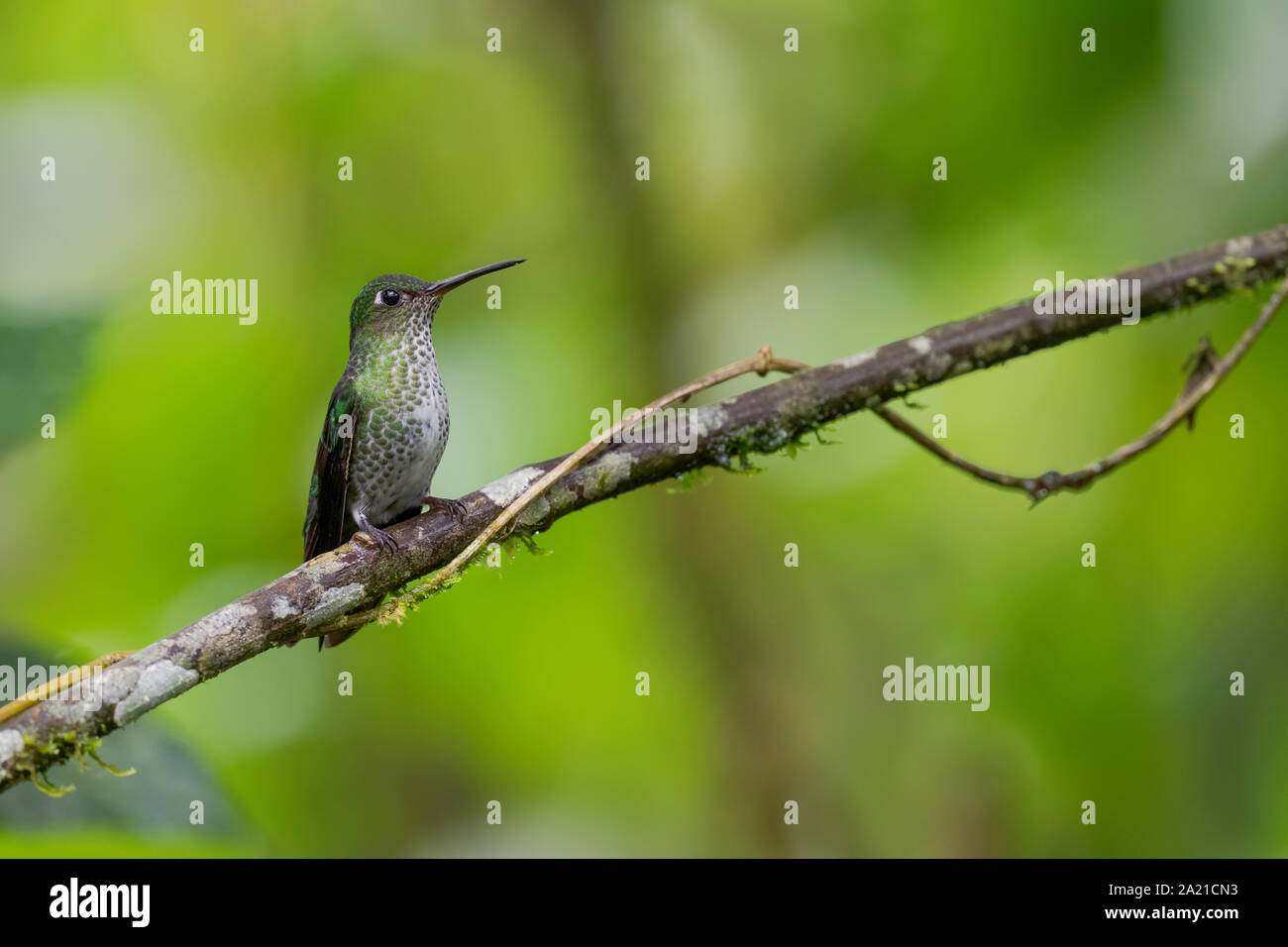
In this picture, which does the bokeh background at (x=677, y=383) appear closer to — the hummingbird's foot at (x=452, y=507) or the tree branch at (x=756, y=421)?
the hummingbird's foot at (x=452, y=507)

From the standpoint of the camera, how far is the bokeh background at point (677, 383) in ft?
15.0

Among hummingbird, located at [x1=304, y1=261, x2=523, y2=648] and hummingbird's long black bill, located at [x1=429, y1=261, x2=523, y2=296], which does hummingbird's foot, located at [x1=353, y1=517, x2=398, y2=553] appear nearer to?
hummingbird, located at [x1=304, y1=261, x2=523, y2=648]

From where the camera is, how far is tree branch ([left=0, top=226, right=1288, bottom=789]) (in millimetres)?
2031

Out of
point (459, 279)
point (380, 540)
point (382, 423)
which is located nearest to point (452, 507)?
point (380, 540)

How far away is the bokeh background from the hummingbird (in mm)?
1693

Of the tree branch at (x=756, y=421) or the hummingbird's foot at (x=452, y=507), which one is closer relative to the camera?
the tree branch at (x=756, y=421)

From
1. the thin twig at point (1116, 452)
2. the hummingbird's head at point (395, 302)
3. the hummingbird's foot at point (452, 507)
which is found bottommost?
the hummingbird's foot at point (452, 507)

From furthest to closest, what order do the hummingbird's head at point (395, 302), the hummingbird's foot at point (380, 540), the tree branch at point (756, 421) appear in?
the hummingbird's head at point (395, 302) → the hummingbird's foot at point (380, 540) → the tree branch at point (756, 421)

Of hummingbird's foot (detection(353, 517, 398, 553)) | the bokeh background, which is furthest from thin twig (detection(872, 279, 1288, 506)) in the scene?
the bokeh background

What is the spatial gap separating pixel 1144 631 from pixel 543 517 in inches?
139

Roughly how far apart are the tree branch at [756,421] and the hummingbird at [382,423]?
30 centimetres

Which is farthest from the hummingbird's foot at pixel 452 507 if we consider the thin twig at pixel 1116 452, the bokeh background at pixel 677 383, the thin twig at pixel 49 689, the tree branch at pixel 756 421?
the bokeh background at pixel 677 383

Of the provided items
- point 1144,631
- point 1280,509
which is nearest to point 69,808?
point 1144,631

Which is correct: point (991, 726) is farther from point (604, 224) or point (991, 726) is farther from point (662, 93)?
point (662, 93)
